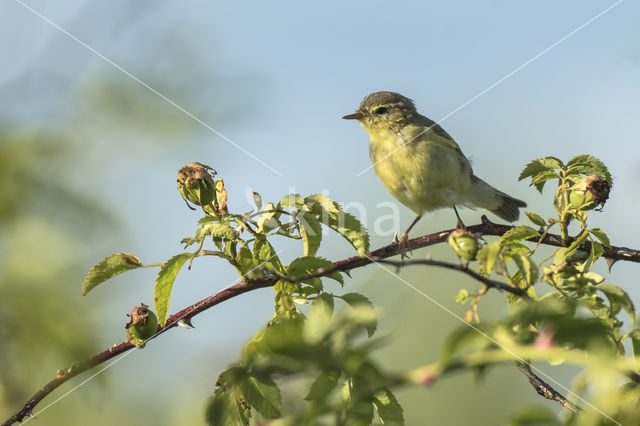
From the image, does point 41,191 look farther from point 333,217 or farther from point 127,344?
point 333,217

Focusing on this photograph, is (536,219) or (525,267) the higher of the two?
(536,219)

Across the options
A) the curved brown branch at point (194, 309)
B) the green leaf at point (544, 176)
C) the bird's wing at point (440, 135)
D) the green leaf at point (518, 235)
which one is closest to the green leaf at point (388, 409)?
the curved brown branch at point (194, 309)

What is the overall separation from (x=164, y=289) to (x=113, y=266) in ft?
0.80

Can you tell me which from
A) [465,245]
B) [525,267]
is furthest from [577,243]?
[465,245]

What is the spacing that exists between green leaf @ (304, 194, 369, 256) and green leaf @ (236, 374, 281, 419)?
0.48m

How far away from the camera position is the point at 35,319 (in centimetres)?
251

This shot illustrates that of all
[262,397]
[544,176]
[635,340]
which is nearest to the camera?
[635,340]

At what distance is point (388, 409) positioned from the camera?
4.64 ft

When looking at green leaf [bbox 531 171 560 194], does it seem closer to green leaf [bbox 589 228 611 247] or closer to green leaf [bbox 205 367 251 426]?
green leaf [bbox 589 228 611 247]

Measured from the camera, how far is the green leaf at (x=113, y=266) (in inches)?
70.4

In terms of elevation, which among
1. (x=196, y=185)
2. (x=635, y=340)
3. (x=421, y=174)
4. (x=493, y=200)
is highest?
(x=421, y=174)

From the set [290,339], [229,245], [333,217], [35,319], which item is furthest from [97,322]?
[290,339]

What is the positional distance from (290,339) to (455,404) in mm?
3744

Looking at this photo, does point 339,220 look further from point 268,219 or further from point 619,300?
point 619,300
